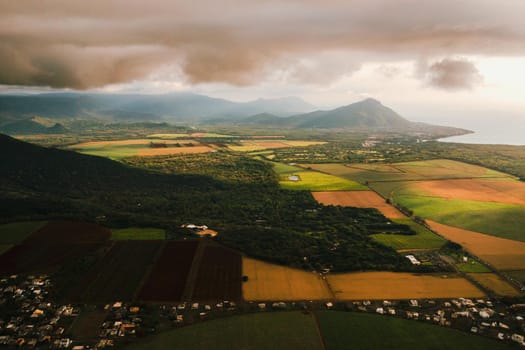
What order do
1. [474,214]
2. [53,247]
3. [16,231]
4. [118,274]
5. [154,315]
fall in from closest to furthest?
[154,315]
[118,274]
[53,247]
[16,231]
[474,214]

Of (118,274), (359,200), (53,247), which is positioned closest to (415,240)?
(359,200)

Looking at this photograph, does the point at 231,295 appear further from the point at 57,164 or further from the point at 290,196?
the point at 57,164

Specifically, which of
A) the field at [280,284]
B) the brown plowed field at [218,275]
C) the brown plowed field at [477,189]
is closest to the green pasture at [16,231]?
the brown plowed field at [218,275]

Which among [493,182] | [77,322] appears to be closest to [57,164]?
[77,322]

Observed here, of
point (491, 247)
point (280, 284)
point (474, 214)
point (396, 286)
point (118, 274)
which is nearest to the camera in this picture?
point (396, 286)

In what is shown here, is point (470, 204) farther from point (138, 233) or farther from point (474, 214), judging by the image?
point (138, 233)

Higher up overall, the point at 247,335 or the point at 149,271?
the point at 149,271
